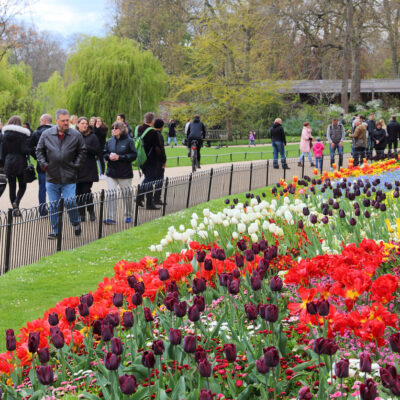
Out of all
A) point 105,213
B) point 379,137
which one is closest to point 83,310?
point 105,213

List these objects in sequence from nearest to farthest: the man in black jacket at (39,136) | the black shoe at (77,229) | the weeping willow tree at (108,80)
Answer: the black shoe at (77,229) < the man in black jacket at (39,136) < the weeping willow tree at (108,80)

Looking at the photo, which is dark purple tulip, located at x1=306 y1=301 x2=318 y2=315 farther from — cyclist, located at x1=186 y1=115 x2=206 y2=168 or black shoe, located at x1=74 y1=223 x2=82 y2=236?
cyclist, located at x1=186 y1=115 x2=206 y2=168

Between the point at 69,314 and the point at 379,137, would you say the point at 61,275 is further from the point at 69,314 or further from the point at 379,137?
the point at 379,137

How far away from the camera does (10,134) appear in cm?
1135

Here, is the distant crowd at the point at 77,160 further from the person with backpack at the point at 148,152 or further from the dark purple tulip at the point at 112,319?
the dark purple tulip at the point at 112,319

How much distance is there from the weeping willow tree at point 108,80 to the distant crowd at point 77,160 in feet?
76.2

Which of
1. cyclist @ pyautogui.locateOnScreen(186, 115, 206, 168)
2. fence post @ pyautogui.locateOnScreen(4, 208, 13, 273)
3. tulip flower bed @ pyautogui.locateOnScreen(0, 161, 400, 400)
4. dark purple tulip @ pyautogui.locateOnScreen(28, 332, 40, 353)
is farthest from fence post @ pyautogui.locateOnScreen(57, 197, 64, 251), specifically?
cyclist @ pyautogui.locateOnScreen(186, 115, 206, 168)

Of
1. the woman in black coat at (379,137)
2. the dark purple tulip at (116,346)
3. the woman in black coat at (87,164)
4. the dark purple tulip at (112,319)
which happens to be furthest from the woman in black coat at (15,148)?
the woman in black coat at (379,137)

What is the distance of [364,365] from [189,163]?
2254 cm

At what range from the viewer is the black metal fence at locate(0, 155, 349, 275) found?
7.96 metres

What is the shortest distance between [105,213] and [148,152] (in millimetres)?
2017

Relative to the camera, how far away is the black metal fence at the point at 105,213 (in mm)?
7965

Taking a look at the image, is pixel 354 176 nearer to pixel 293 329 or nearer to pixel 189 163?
pixel 293 329

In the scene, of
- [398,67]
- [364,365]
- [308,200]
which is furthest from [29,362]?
[398,67]
